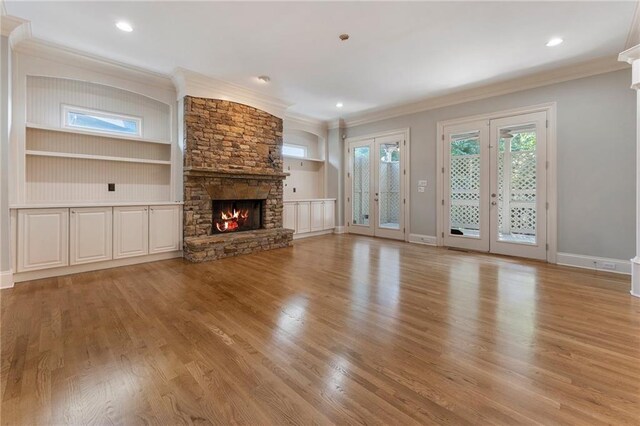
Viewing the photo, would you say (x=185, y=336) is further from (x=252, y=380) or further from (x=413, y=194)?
(x=413, y=194)

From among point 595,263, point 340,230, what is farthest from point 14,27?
point 595,263

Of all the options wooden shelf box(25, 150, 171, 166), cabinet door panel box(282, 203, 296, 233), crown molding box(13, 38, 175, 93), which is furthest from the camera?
cabinet door panel box(282, 203, 296, 233)

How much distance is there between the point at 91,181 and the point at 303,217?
13.5ft

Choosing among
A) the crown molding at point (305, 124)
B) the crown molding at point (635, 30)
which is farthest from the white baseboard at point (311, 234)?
the crown molding at point (635, 30)

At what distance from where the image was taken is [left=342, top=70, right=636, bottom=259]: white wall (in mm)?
3990

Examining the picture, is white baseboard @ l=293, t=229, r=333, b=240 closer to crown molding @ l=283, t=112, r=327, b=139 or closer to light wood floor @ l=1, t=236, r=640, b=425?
crown molding @ l=283, t=112, r=327, b=139

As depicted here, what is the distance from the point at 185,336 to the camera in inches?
86.9

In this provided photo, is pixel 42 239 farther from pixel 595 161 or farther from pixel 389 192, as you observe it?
pixel 595 161

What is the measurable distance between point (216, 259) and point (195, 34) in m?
3.22

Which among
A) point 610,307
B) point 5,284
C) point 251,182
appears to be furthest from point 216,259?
point 610,307

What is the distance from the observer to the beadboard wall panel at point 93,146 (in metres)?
4.02

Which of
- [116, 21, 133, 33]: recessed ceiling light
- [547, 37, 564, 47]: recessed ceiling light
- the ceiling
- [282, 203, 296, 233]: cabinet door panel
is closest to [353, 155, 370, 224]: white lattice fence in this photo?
[282, 203, 296, 233]: cabinet door panel

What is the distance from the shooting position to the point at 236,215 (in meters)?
5.83

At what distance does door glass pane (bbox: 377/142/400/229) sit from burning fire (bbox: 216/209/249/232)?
3.27 m
